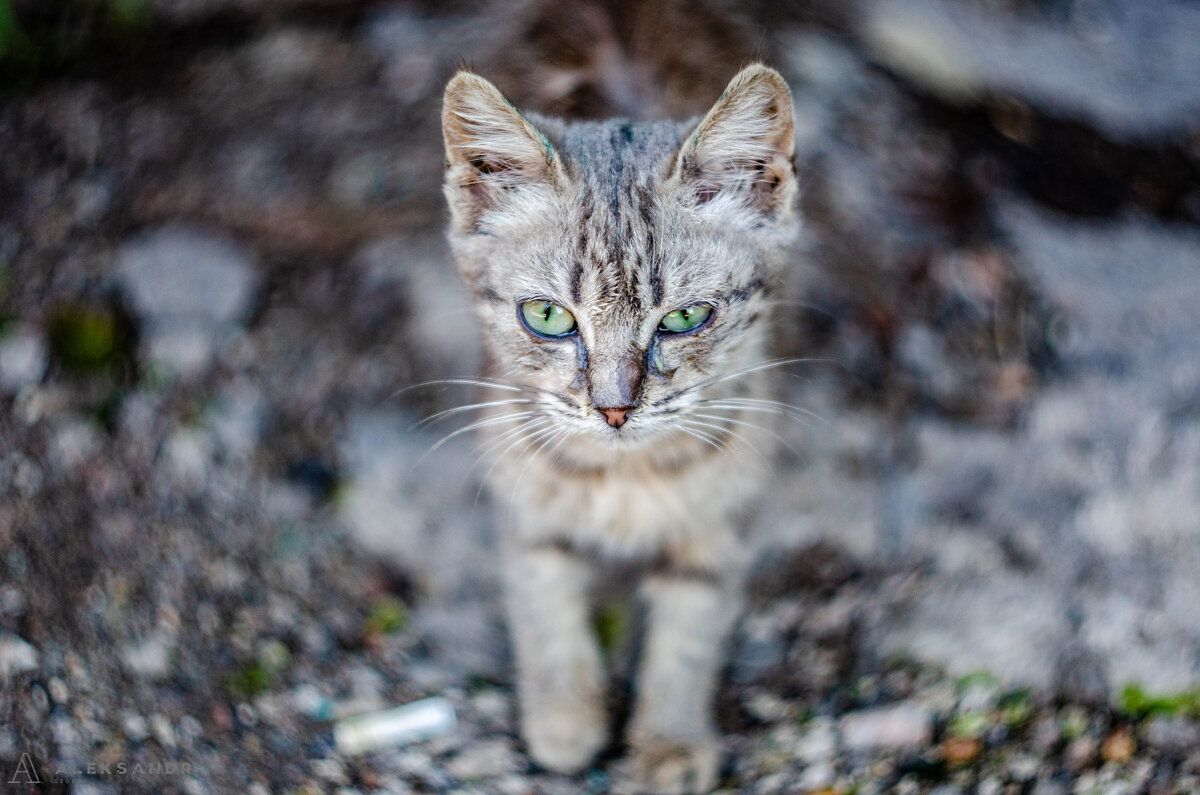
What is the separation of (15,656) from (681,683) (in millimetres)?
1610

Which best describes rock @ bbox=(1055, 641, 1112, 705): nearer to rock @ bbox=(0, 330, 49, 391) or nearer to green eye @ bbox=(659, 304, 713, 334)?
green eye @ bbox=(659, 304, 713, 334)

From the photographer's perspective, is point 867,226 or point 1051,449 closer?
point 1051,449

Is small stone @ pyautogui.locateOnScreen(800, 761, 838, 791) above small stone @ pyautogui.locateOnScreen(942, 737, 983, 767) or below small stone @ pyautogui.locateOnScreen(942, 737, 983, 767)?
below

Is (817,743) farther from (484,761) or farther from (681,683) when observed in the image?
(484,761)

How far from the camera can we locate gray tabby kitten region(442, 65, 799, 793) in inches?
71.7

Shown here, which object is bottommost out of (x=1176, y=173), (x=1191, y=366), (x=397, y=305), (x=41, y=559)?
(x=41, y=559)

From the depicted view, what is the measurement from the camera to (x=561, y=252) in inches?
73.1

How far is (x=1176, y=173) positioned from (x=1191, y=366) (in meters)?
0.76

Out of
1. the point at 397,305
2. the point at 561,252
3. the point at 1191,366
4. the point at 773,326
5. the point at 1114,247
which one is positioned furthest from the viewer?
the point at 397,305

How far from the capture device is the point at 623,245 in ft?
5.98

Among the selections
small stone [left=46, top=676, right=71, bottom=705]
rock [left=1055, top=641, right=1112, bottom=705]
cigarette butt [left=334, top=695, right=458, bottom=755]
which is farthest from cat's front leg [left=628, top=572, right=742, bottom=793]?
small stone [left=46, top=676, right=71, bottom=705]

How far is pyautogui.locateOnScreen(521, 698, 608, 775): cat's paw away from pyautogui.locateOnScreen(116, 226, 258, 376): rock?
1480mm

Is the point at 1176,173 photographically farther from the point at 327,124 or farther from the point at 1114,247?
the point at 327,124

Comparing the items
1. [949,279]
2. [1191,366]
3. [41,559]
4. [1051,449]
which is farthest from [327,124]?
[1191,366]
